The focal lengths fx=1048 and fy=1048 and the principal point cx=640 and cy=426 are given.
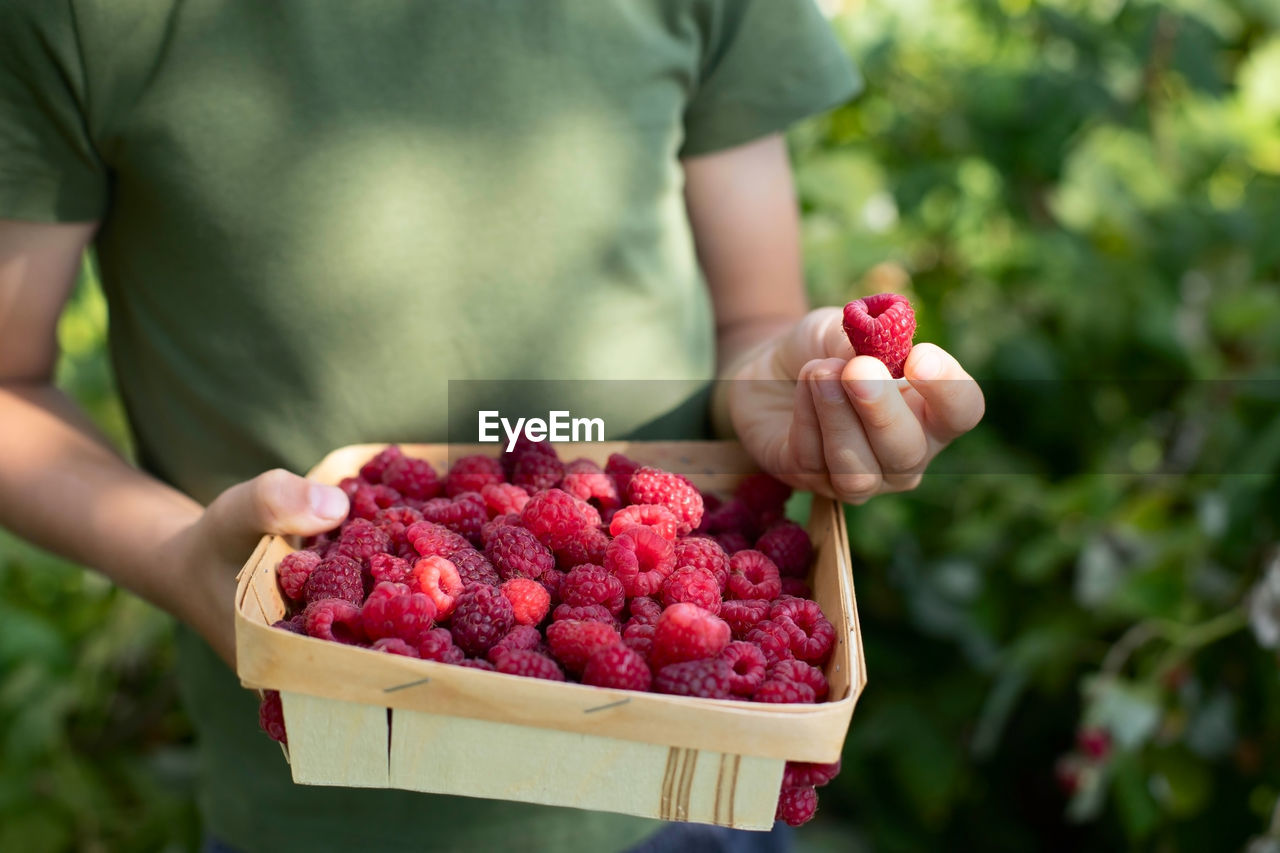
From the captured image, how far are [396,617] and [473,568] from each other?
0.10 meters

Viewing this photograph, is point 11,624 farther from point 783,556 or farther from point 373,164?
point 783,556

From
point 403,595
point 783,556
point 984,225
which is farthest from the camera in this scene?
point 984,225

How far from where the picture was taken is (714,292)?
3.69 ft

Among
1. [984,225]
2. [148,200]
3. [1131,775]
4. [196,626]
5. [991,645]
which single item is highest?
[148,200]

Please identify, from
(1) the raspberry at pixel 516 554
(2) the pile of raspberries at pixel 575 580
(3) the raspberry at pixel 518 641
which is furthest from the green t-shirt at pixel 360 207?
(3) the raspberry at pixel 518 641

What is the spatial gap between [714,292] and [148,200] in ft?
1.81

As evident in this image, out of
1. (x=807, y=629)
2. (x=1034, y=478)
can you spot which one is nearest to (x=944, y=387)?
(x=807, y=629)

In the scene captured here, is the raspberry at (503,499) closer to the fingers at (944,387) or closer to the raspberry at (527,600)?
the raspberry at (527,600)

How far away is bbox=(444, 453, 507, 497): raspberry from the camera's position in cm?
88

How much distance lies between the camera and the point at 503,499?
84 centimetres

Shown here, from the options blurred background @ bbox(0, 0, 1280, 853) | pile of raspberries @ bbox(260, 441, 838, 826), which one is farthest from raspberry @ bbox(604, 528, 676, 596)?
blurred background @ bbox(0, 0, 1280, 853)

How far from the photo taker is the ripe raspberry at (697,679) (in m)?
0.62

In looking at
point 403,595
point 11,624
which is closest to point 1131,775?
point 403,595

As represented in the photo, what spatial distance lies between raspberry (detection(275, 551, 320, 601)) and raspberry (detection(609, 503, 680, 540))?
0.22 meters
